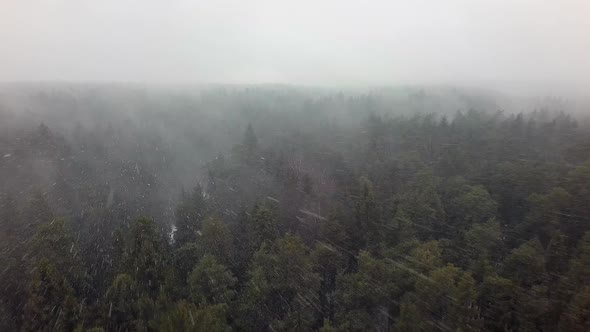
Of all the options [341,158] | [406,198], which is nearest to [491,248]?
[406,198]

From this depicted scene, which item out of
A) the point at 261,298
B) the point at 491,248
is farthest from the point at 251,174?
the point at 491,248

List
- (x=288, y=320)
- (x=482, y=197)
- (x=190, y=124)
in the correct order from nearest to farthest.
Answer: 1. (x=288, y=320)
2. (x=482, y=197)
3. (x=190, y=124)

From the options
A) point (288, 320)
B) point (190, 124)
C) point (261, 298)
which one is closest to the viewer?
point (288, 320)

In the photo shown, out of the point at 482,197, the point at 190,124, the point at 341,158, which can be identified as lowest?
the point at 190,124

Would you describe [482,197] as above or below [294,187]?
above

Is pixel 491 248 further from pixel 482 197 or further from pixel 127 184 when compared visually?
pixel 127 184

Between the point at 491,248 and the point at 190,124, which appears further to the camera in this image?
the point at 190,124
